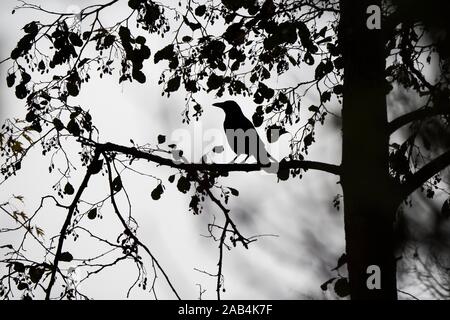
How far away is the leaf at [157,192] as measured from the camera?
3629mm

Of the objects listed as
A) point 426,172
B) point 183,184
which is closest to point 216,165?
point 183,184

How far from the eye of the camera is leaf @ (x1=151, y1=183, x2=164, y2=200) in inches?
143

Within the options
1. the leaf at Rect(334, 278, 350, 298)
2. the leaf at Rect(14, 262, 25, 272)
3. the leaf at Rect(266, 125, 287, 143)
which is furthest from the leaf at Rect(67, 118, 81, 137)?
the leaf at Rect(334, 278, 350, 298)

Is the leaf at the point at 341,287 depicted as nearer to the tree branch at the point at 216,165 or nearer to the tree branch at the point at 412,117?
the tree branch at the point at 216,165

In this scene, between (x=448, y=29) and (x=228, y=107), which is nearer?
(x=448, y=29)

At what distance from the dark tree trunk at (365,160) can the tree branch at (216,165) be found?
0.17 metres

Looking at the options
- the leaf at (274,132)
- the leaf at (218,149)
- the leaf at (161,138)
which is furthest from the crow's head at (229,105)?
the leaf at (161,138)

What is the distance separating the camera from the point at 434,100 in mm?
3688

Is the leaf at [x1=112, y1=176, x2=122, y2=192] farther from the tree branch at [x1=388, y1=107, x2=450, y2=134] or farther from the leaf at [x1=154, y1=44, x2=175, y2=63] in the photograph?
the tree branch at [x1=388, y1=107, x2=450, y2=134]

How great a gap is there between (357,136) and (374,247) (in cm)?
80
